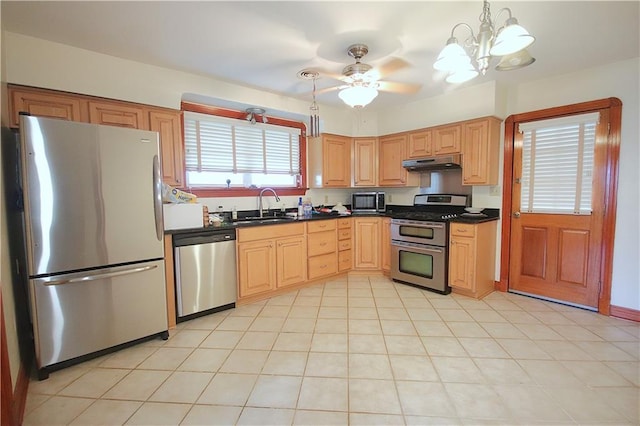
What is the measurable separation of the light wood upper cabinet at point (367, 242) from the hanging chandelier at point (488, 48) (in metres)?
2.41

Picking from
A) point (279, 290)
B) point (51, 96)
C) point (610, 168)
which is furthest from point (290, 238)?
point (610, 168)

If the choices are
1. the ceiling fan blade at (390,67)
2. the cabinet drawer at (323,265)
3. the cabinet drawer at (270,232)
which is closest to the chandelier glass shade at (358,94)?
the ceiling fan blade at (390,67)

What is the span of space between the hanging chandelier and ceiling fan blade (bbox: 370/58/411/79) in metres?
0.88

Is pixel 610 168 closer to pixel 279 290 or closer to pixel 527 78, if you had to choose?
pixel 527 78

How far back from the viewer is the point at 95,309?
7.02 feet

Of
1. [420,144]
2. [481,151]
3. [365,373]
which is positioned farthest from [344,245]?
[365,373]

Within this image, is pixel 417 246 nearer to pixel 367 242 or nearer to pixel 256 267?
pixel 367 242

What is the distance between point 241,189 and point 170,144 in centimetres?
102

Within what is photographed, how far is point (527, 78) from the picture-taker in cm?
316

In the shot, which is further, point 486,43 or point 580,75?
point 580,75

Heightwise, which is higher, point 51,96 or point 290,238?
point 51,96

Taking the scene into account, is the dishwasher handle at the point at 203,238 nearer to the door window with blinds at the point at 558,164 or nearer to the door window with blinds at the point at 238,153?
the door window with blinds at the point at 238,153

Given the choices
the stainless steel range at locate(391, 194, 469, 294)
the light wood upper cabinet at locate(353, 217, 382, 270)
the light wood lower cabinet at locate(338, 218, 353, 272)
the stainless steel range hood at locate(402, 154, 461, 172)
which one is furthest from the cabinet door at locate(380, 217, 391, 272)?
the stainless steel range hood at locate(402, 154, 461, 172)

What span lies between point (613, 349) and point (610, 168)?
1.69m
